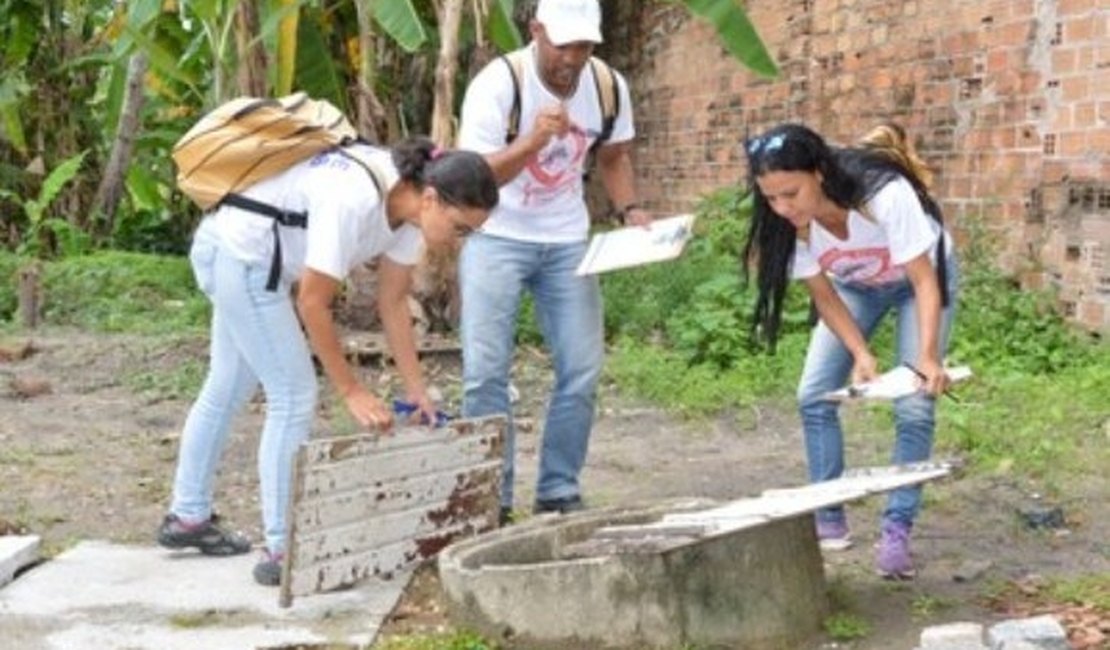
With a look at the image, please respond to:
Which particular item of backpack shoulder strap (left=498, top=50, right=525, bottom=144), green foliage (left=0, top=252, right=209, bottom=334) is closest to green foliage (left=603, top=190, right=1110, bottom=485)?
backpack shoulder strap (left=498, top=50, right=525, bottom=144)

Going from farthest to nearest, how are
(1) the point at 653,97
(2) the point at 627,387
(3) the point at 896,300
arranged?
1. (1) the point at 653,97
2. (2) the point at 627,387
3. (3) the point at 896,300

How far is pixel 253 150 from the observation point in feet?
14.6

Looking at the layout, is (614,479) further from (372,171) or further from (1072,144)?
(1072,144)

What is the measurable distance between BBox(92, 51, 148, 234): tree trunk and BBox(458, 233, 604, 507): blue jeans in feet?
25.4

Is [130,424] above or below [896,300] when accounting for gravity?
below

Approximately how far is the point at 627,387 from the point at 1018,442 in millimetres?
2395

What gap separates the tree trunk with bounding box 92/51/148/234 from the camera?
1293 cm

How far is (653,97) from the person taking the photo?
13172mm

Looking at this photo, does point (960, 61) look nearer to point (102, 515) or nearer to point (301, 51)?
point (301, 51)

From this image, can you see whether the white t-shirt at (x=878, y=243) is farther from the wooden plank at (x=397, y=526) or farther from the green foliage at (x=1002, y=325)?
the green foliage at (x=1002, y=325)

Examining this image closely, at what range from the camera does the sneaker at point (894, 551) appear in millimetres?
4727

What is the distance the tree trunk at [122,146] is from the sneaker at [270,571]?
27.0ft

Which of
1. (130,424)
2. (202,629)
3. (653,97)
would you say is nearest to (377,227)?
(202,629)

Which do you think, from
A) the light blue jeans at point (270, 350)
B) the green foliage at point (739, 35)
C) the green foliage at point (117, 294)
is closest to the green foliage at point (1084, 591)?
the light blue jeans at point (270, 350)
